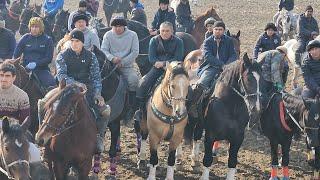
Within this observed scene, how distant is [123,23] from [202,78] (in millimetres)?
1945

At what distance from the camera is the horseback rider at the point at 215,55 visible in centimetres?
972

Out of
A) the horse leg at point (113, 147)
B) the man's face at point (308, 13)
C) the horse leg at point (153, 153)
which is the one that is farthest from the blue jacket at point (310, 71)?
the man's face at point (308, 13)

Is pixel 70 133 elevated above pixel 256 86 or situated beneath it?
situated beneath

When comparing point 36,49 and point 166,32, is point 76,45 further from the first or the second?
point 36,49

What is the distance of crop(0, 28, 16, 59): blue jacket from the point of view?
1115cm

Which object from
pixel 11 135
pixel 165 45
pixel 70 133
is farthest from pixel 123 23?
pixel 11 135

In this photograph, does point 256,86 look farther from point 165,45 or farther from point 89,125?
point 89,125

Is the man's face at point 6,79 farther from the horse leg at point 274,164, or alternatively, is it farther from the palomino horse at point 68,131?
the horse leg at point 274,164

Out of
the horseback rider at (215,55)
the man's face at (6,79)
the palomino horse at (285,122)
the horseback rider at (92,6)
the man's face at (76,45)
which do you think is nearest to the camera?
the man's face at (6,79)

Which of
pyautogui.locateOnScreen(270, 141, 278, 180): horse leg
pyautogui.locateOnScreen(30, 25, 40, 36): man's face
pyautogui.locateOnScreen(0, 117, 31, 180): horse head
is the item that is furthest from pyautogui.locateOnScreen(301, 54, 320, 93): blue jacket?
pyautogui.locateOnScreen(0, 117, 31, 180): horse head

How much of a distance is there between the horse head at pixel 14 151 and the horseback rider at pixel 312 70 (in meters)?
5.63

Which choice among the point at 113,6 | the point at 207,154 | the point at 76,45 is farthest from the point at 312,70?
the point at 113,6

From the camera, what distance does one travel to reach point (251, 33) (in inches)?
958

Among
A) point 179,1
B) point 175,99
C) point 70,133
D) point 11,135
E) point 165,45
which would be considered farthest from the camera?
point 179,1
